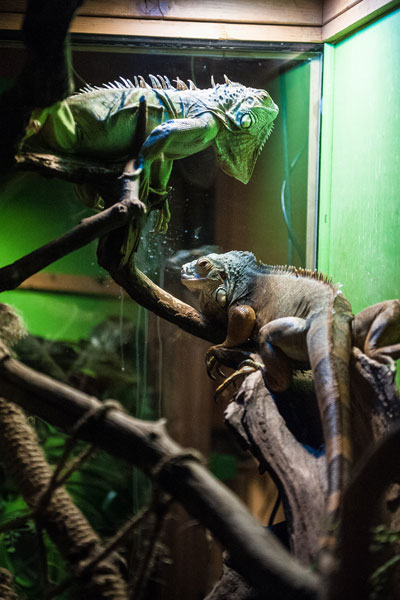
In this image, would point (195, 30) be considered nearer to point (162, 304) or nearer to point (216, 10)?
point (216, 10)

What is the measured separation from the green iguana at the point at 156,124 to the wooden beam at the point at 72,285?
667 mm

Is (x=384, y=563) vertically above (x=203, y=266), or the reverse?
(x=203, y=266)

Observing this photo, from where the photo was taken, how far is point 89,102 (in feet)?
7.70

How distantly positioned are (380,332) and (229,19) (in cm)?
202

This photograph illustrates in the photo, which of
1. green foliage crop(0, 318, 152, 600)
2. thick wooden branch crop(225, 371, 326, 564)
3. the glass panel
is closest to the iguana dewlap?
the glass panel

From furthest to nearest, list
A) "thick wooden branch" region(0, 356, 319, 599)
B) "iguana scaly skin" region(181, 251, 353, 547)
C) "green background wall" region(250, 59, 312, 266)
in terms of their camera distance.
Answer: "green background wall" region(250, 59, 312, 266) < "iguana scaly skin" region(181, 251, 353, 547) < "thick wooden branch" region(0, 356, 319, 599)

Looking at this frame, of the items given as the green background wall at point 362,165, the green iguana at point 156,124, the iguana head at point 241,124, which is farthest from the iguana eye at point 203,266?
the green background wall at point 362,165

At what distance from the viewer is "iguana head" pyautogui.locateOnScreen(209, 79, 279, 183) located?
266cm

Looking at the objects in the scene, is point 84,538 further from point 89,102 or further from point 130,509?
point 89,102

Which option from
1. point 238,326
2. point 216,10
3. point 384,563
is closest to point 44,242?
point 238,326

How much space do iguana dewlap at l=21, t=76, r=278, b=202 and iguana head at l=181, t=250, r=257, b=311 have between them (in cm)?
46

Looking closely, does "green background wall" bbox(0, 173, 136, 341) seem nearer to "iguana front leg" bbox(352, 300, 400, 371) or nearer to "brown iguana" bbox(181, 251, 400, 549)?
"brown iguana" bbox(181, 251, 400, 549)

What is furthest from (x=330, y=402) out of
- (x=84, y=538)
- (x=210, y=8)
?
(x=210, y=8)

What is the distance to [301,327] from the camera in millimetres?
2270
